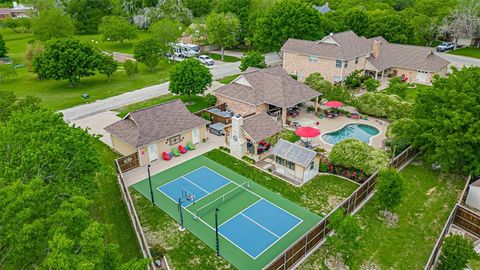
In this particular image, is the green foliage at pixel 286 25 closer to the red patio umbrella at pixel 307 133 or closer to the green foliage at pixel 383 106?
the green foliage at pixel 383 106

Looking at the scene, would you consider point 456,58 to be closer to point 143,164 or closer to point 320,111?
point 320,111

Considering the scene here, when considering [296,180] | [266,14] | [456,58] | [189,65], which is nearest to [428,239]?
[296,180]

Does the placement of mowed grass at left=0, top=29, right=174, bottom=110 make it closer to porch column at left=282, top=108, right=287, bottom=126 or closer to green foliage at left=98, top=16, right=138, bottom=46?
green foliage at left=98, top=16, right=138, bottom=46

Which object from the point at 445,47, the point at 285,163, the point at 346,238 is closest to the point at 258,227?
the point at 346,238

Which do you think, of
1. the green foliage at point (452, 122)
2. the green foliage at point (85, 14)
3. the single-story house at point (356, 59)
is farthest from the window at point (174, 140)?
the green foliage at point (85, 14)

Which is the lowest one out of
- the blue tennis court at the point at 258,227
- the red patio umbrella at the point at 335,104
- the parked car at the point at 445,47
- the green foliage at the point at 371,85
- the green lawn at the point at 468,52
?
the blue tennis court at the point at 258,227

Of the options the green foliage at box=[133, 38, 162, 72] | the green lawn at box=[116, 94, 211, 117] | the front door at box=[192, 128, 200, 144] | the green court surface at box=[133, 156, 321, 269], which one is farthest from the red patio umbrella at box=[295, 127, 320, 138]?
the green foliage at box=[133, 38, 162, 72]

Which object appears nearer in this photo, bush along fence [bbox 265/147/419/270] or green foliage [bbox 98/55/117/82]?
bush along fence [bbox 265/147/419/270]
